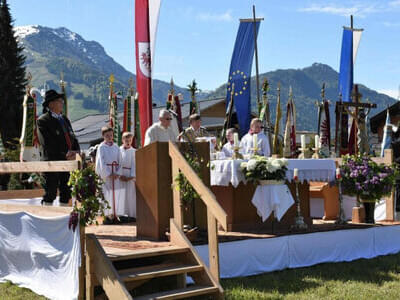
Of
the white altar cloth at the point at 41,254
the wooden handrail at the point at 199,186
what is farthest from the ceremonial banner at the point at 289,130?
the white altar cloth at the point at 41,254

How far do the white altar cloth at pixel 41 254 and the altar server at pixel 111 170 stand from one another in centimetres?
214

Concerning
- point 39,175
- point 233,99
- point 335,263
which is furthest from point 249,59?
point 335,263

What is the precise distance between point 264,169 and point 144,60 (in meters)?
3.02

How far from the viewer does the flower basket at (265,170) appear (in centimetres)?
773

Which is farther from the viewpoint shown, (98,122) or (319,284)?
(98,122)

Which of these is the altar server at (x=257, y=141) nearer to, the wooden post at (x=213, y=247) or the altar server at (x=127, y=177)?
the altar server at (x=127, y=177)

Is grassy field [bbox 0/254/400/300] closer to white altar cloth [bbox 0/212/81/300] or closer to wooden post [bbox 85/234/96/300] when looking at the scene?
white altar cloth [bbox 0/212/81/300]

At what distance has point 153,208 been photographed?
6.73m

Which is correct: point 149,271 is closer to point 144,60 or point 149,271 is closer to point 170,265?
point 170,265

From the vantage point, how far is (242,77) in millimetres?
13281

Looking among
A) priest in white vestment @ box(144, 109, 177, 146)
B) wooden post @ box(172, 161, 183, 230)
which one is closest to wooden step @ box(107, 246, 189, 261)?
wooden post @ box(172, 161, 183, 230)

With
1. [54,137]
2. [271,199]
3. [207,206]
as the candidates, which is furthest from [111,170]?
[207,206]

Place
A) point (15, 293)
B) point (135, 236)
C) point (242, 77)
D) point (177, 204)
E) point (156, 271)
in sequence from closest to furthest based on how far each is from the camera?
point (156, 271), point (177, 204), point (15, 293), point (135, 236), point (242, 77)

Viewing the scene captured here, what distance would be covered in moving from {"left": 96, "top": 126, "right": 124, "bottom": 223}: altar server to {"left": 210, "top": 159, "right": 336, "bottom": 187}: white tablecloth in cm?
224
